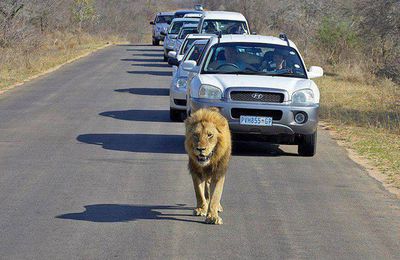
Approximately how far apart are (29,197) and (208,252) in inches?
115

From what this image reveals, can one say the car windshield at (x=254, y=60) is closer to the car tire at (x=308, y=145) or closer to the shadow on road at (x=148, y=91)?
Answer: the car tire at (x=308, y=145)

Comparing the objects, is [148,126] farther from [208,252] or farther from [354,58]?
[354,58]

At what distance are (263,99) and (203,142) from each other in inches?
171

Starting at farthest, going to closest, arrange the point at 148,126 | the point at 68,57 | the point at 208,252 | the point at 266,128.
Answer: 1. the point at 68,57
2. the point at 148,126
3. the point at 266,128
4. the point at 208,252

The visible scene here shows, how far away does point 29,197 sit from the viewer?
9.88 m

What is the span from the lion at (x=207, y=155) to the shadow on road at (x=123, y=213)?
26cm

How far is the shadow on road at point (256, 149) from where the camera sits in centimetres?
1352

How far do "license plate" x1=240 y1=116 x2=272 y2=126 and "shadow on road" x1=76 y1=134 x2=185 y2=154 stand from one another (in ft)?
3.27

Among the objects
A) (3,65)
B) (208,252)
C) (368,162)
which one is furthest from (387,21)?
(208,252)

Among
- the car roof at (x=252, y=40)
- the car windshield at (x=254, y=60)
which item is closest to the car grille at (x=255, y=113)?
the car windshield at (x=254, y=60)

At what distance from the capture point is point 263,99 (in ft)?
42.8

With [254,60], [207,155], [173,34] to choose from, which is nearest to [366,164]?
[254,60]

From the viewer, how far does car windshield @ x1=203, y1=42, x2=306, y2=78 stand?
1400 cm

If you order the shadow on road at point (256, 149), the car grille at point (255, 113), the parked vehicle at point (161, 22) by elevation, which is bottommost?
the parked vehicle at point (161, 22)
